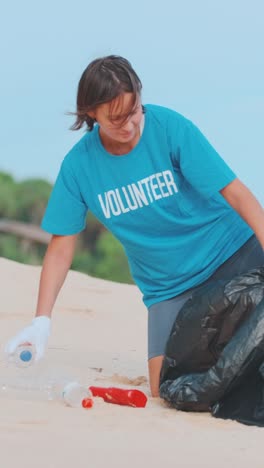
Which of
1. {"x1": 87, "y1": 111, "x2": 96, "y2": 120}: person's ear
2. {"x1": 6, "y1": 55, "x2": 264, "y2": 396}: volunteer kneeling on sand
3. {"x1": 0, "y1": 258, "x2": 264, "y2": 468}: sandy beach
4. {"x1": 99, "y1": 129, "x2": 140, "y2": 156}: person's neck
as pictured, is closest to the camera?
{"x1": 0, "y1": 258, "x2": 264, "y2": 468}: sandy beach

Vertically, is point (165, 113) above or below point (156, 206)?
above

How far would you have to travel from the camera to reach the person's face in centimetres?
359

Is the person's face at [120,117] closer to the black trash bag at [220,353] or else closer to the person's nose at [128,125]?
the person's nose at [128,125]

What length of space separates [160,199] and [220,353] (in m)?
0.68

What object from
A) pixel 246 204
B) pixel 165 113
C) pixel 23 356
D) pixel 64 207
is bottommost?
pixel 23 356

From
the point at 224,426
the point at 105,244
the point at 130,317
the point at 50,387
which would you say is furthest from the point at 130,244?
the point at 105,244

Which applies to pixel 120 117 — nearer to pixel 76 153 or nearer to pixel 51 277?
pixel 76 153

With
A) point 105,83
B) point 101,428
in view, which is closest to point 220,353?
point 101,428

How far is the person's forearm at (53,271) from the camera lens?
402 centimetres

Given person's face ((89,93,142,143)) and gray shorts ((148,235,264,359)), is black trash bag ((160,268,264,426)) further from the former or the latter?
person's face ((89,93,142,143))

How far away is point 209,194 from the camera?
3.83 meters

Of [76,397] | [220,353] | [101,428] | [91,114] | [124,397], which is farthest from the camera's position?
[220,353]

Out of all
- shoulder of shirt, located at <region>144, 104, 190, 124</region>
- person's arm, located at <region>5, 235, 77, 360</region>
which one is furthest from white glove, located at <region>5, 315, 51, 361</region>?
shoulder of shirt, located at <region>144, 104, 190, 124</region>

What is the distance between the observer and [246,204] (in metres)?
3.75
